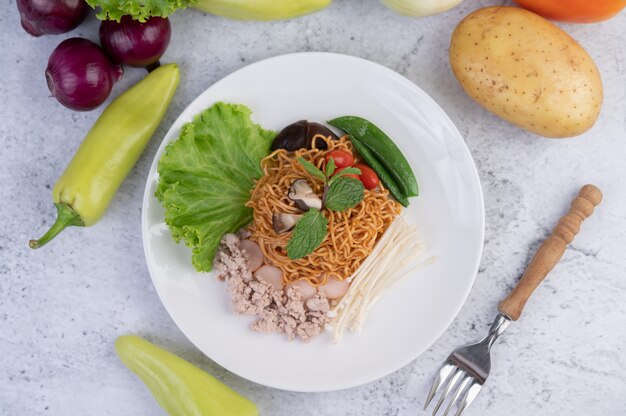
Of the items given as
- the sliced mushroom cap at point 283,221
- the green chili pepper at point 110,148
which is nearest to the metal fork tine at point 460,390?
the sliced mushroom cap at point 283,221

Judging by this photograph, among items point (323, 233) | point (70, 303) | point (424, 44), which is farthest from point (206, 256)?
point (424, 44)

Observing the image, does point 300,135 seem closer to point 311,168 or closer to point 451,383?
point 311,168

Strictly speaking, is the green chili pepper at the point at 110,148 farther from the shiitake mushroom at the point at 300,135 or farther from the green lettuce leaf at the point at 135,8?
the shiitake mushroom at the point at 300,135

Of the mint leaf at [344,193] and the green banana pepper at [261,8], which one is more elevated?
the green banana pepper at [261,8]

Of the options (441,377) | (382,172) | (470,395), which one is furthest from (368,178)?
(470,395)

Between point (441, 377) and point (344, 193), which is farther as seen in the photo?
point (441, 377)

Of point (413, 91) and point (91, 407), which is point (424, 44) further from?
point (91, 407)
